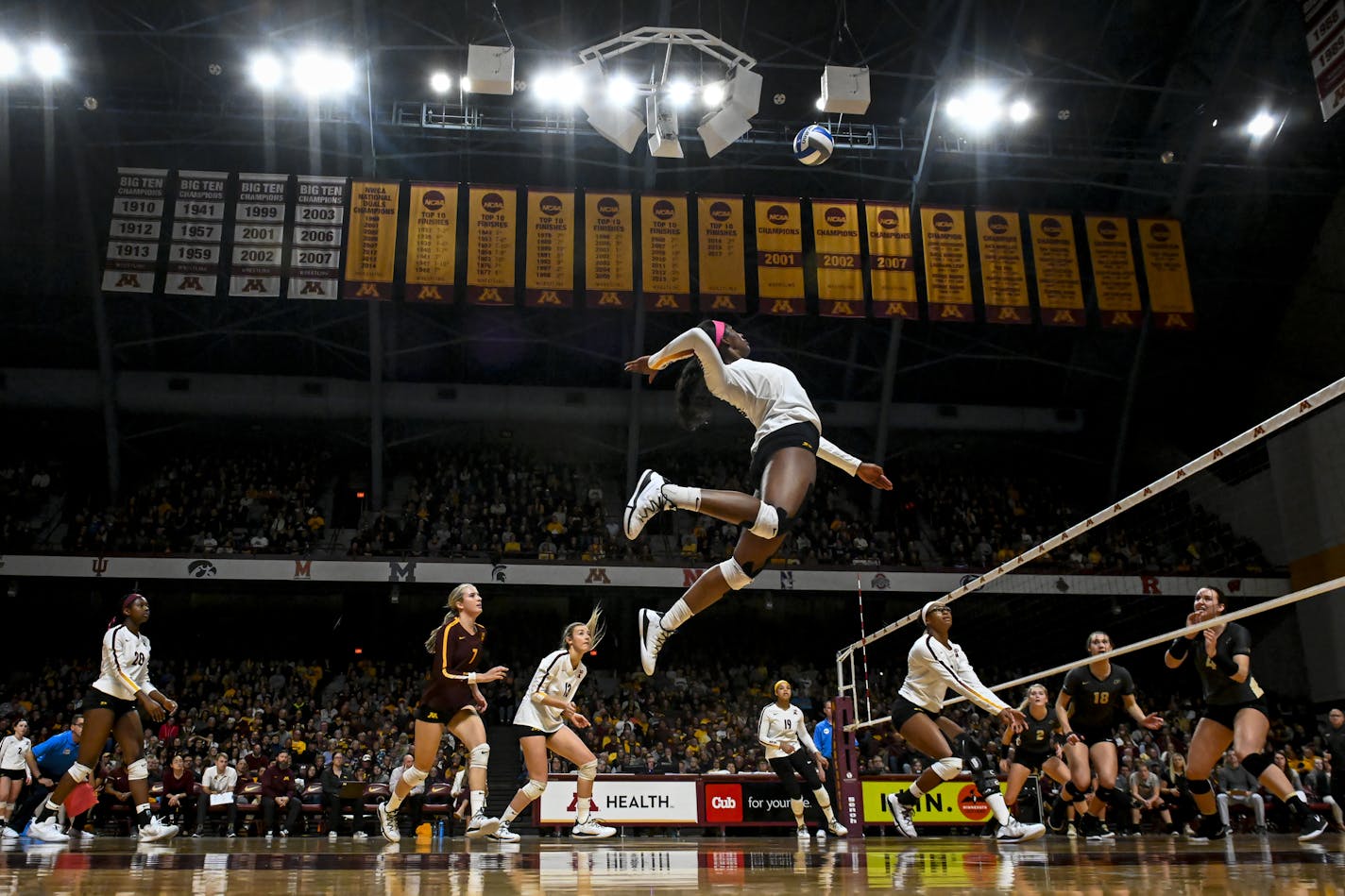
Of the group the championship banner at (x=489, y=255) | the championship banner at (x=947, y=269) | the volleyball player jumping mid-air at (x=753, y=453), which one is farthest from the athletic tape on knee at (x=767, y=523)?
the championship banner at (x=947, y=269)

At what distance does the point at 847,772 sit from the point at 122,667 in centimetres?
839

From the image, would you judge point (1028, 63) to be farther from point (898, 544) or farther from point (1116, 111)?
point (898, 544)

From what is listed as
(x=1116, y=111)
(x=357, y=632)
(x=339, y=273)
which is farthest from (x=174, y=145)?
(x=1116, y=111)

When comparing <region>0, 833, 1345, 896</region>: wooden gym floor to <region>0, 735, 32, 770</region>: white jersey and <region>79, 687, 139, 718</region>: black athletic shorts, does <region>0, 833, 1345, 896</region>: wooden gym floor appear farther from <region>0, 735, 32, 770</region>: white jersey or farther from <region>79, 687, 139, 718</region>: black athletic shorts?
<region>0, 735, 32, 770</region>: white jersey

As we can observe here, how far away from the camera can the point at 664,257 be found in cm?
2206

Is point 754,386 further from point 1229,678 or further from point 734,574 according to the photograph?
point 1229,678

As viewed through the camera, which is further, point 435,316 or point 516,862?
point 435,316

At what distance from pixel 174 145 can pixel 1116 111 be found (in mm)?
22826

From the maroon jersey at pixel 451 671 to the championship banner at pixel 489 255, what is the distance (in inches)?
546

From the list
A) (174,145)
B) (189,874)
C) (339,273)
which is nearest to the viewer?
(189,874)

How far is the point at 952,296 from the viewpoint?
72.9 feet

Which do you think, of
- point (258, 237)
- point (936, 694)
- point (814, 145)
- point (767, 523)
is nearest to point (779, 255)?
point (814, 145)

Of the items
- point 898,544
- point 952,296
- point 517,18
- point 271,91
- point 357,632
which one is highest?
point 517,18

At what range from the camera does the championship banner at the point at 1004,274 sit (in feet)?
73.2
